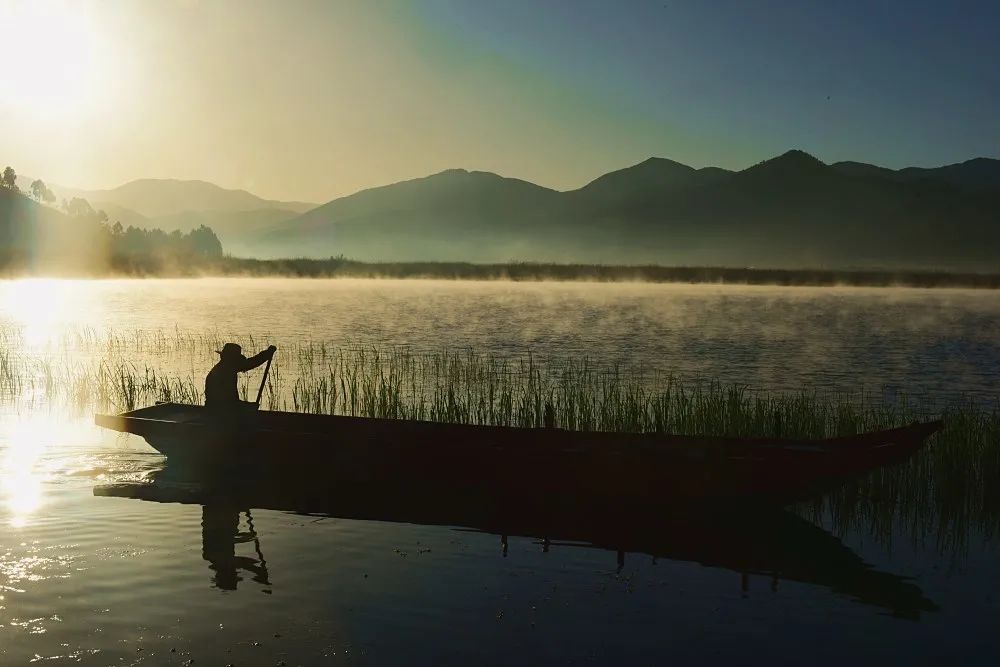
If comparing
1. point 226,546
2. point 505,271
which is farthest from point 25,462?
point 505,271

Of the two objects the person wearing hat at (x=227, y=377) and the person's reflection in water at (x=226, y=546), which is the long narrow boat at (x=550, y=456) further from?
the person's reflection in water at (x=226, y=546)

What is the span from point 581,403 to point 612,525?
6.41m

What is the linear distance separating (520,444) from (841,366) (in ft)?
79.3

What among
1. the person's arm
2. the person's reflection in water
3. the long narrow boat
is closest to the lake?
the person's reflection in water

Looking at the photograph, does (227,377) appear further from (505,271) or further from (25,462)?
(505,271)

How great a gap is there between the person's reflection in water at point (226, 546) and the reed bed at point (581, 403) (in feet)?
17.3

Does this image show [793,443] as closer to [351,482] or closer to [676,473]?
[676,473]

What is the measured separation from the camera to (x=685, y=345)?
43.2m

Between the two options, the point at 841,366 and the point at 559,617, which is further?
the point at 841,366

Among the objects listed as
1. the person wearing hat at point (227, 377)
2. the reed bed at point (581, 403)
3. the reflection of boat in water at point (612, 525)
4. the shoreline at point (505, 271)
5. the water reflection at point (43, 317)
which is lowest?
the reflection of boat in water at point (612, 525)

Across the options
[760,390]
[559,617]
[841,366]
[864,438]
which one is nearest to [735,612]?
[559,617]

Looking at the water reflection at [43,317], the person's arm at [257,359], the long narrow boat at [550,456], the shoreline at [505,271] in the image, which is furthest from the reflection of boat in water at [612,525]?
the shoreline at [505,271]

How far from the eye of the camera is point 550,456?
13.3 meters

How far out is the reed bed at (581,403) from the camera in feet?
47.2
